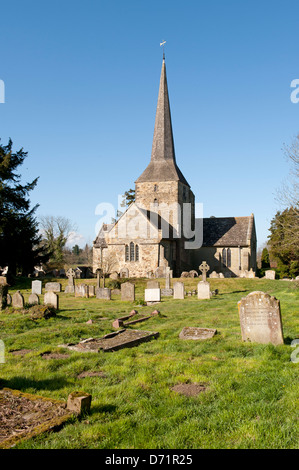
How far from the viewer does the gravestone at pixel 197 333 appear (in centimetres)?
922

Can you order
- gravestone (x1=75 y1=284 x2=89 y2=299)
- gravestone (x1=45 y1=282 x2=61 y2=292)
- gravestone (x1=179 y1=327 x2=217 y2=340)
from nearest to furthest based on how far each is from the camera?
gravestone (x1=179 y1=327 x2=217 y2=340)
gravestone (x1=75 y1=284 x2=89 y2=299)
gravestone (x1=45 y1=282 x2=61 y2=292)

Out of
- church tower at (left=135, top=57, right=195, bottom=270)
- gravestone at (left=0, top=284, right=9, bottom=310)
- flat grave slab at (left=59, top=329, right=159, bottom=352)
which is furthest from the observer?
church tower at (left=135, top=57, right=195, bottom=270)

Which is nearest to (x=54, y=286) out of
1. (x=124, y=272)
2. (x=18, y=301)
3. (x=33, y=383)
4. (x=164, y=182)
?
(x=124, y=272)

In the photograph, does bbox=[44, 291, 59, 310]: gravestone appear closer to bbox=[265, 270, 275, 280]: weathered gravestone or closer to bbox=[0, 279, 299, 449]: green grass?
bbox=[0, 279, 299, 449]: green grass

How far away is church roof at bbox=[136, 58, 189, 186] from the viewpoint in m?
41.5

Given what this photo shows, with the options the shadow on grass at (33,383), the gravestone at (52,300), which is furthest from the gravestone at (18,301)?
the shadow on grass at (33,383)

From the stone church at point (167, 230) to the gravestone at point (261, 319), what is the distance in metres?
27.4

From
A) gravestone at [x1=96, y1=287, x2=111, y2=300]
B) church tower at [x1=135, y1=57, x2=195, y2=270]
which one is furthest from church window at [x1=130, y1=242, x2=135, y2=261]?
gravestone at [x1=96, y1=287, x2=111, y2=300]

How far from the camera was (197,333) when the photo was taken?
31.1ft

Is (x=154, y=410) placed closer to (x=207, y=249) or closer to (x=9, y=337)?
(x=9, y=337)

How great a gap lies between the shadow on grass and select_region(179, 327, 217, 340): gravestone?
3946 mm

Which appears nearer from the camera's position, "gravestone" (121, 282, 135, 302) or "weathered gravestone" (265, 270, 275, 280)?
"gravestone" (121, 282, 135, 302)

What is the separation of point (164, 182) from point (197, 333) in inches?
1267

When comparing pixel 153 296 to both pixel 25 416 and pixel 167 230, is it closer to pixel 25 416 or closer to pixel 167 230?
pixel 25 416
